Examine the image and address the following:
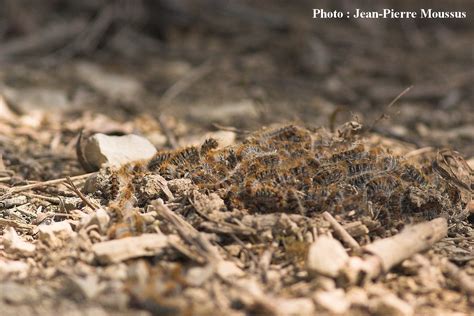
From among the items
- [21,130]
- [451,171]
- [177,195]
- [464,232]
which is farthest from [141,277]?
[21,130]

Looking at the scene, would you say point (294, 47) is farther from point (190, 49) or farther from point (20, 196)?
point (20, 196)

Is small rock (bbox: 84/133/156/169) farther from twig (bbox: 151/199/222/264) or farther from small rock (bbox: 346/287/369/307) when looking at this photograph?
small rock (bbox: 346/287/369/307)

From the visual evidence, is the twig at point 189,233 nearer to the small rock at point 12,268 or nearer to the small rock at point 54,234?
the small rock at point 54,234

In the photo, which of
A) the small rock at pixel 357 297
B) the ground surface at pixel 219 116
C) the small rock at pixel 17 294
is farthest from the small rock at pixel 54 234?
the small rock at pixel 357 297

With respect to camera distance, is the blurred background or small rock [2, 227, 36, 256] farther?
the blurred background

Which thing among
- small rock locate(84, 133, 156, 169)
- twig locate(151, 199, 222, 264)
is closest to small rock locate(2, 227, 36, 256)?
twig locate(151, 199, 222, 264)

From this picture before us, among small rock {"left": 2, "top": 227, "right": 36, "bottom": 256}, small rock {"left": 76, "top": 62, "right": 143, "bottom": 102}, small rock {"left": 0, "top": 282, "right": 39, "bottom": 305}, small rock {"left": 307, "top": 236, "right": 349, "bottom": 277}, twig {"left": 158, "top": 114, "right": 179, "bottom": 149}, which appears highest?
small rock {"left": 76, "top": 62, "right": 143, "bottom": 102}

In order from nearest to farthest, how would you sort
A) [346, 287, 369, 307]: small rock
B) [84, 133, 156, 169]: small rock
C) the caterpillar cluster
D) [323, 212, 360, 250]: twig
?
[346, 287, 369, 307]: small rock < [323, 212, 360, 250]: twig < the caterpillar cluster < [84, 133, 156, 169]: small rock

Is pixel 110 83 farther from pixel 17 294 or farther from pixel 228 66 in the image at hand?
A: pixel 17 294
